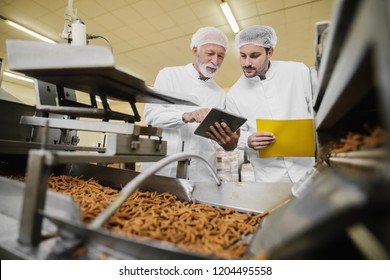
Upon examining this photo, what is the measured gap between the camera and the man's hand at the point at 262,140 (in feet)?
4.84

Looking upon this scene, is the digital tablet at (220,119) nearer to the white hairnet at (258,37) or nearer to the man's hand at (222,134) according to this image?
the man's hand at (222,134)

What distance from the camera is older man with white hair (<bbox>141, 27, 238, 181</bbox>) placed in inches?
81.6

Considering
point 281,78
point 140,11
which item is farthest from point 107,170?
point 140,11

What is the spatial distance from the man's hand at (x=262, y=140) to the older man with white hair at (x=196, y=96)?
2.14ft

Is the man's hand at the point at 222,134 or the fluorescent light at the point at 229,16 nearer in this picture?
the man's hand at the point at 222,134

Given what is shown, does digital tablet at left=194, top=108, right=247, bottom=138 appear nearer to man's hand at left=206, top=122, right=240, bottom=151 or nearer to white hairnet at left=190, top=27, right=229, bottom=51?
man's hand at left=206, top=122, right=240, bottom=151

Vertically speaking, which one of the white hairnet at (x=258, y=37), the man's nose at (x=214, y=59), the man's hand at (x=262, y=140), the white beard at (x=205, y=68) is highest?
the white hairnet at (x=258, y=37)

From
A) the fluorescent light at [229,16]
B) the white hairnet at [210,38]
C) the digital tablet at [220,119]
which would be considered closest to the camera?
the digital tablet at [220,119]

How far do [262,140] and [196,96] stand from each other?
2.72 ft

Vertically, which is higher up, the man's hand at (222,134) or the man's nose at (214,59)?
the man's nose at (214,59)

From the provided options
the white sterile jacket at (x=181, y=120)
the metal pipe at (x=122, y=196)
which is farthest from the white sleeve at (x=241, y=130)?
the metal pipe at (x=122, y=196)

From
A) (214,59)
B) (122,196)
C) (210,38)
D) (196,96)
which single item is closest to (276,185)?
(122,196)

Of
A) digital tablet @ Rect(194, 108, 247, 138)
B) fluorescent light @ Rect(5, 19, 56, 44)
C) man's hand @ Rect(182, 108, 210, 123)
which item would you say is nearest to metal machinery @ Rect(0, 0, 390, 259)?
digital tablet @ Rect(194, 108, 247, 138)

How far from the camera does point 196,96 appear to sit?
2.08 m
